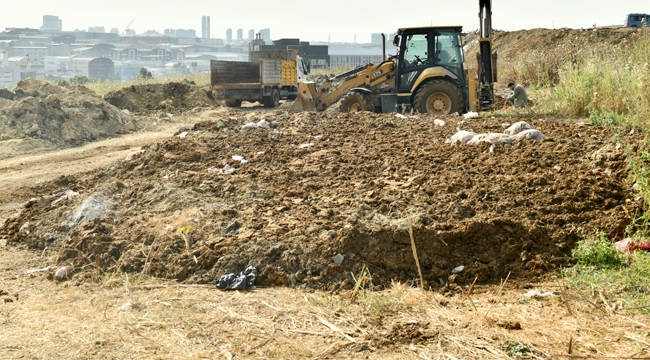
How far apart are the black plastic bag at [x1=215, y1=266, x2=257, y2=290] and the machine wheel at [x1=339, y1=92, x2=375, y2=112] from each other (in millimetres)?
9777

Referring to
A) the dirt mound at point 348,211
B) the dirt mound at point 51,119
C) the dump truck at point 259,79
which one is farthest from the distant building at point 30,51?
the dirt mound at point 348,211

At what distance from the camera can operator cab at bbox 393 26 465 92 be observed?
48.5 ft

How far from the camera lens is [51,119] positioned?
56.5 ft

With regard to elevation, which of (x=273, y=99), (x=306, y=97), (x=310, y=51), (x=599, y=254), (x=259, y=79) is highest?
(x=310, y=51)

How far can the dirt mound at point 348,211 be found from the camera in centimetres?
610

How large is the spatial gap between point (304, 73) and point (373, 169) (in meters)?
20.2

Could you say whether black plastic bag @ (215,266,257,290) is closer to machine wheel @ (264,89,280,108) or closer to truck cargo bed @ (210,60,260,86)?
truck cargo bed @ (210,60,260,86)

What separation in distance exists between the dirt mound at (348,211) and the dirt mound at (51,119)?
705 cm

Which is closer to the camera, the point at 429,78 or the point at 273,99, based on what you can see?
the point at 429,78

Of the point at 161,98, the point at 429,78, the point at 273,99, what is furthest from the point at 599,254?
the point at 161,98

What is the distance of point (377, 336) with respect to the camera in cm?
478

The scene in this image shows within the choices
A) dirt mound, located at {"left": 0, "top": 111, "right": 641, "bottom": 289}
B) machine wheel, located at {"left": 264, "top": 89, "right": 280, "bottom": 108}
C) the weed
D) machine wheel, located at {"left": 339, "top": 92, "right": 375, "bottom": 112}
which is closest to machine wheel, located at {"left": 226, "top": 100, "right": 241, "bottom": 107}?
machine wheel, located at {"left": 264, "top": 89, "right": 280, "bottom": 108}

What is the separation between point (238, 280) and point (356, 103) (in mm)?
10096

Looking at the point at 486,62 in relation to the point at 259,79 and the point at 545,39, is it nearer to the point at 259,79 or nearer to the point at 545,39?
the point at 259,79
